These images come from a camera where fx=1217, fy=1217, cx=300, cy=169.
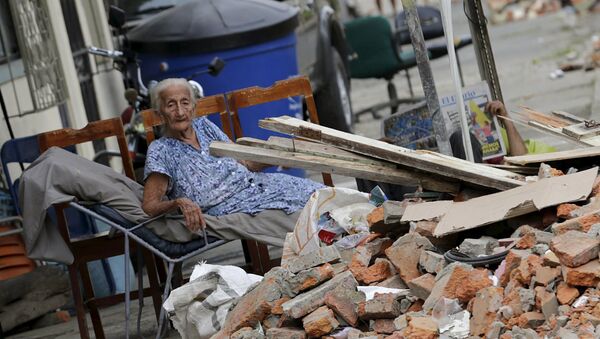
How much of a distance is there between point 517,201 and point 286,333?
1.11 metres

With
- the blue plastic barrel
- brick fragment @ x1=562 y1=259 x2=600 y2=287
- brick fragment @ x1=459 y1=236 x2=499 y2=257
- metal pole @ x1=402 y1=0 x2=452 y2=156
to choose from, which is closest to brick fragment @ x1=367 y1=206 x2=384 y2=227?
brick fragment @ x1=459 y1=236 x2=499 y2=257

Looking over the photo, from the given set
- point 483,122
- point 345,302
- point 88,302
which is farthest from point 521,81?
point 345,302

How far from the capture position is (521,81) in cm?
1599

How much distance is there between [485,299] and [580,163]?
1376mm

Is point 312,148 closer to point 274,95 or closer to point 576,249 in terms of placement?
point 274,95

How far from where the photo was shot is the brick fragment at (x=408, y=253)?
505cm

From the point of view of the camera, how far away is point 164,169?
256 inches

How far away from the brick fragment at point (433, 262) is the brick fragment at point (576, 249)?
531mm

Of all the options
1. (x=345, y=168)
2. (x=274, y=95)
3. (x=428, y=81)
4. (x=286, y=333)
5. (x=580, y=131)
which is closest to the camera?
(x=286, y=333)

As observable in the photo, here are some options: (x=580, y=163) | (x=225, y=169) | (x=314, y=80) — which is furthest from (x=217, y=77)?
(x=580, y=163)

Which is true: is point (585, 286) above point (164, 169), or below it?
below

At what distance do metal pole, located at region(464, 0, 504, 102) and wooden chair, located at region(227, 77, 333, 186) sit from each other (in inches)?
50.7

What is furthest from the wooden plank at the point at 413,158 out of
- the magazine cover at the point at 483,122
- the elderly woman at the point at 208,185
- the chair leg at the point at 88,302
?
the magazine cover at the point at 483,122

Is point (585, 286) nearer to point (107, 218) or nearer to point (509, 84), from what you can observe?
point (107, 218)
